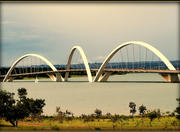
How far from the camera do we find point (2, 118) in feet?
43.4

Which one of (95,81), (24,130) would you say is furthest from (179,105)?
(95,81)

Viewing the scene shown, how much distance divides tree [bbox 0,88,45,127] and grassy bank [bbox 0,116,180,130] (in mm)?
278

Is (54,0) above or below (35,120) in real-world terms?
above

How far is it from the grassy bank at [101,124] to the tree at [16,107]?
278 millimetres

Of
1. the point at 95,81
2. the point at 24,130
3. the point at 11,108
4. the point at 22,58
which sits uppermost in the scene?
the point at 22,58

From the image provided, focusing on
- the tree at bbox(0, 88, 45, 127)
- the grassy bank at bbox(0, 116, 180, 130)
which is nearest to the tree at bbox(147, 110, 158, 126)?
the grassy bank at bbox(0, 116, 180, 130)

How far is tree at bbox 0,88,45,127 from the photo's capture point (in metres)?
13.2

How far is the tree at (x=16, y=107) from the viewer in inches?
521

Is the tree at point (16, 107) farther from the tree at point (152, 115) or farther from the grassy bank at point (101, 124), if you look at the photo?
the tree at point (152, 115)

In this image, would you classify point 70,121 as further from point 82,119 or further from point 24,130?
point 24,130

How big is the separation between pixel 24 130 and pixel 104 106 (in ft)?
18.9

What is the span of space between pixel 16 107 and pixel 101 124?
401 cm

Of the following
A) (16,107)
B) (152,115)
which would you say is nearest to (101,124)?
(152,115)

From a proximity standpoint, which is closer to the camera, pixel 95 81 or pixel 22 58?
pixel 95 81
